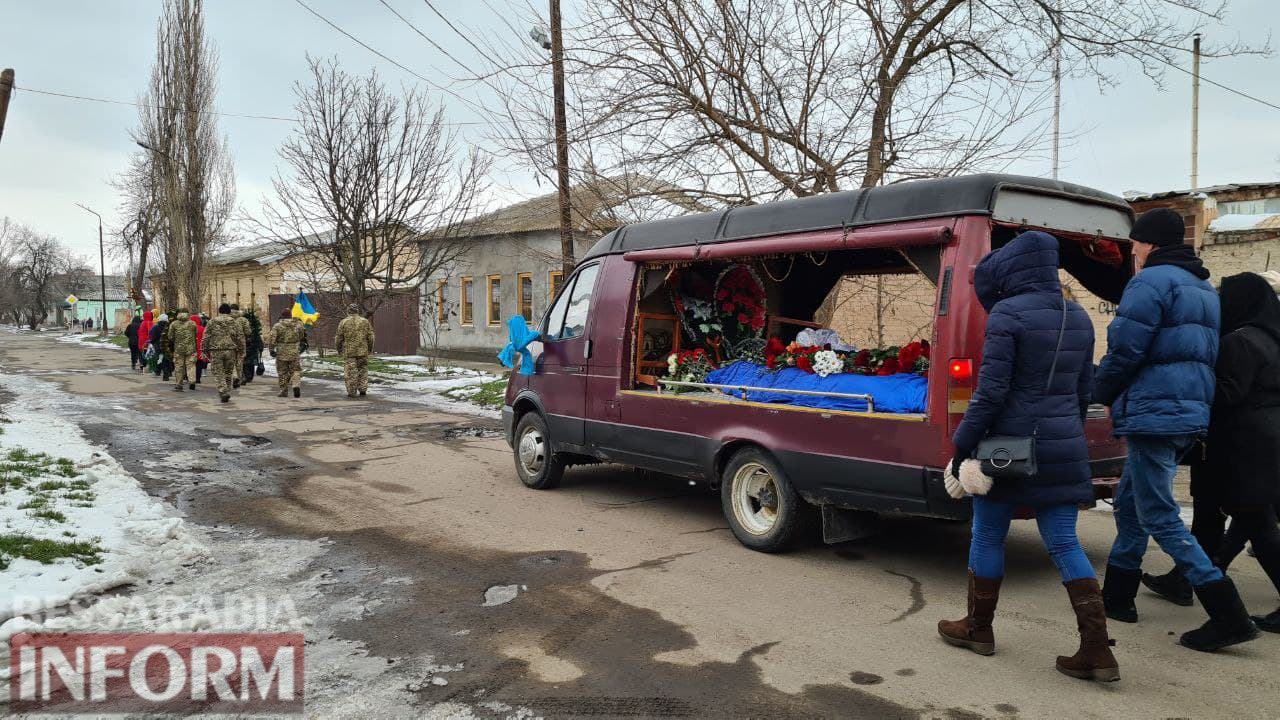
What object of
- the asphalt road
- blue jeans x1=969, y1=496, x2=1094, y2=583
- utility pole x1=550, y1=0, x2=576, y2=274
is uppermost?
utility pole x1=550, y1=0, x2=576, y2=274

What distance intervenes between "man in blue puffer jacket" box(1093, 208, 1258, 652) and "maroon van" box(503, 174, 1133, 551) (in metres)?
0.79

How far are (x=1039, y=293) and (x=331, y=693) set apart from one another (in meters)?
3.56

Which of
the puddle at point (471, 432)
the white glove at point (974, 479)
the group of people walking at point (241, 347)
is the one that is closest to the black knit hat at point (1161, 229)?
the white glove at point (974, 479)

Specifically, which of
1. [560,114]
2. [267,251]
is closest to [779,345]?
[560,114]

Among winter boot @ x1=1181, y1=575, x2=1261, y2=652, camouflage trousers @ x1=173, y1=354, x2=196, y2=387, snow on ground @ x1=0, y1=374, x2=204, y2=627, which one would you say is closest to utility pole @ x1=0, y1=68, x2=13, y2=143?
snow on ground @ x1=0, y1=374, x2=204, y2=627

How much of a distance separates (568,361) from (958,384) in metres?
3.91

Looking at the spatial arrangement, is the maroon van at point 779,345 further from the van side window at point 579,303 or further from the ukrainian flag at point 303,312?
A: the ukrainian flag at point 303,312

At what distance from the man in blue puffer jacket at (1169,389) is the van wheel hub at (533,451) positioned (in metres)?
5.12

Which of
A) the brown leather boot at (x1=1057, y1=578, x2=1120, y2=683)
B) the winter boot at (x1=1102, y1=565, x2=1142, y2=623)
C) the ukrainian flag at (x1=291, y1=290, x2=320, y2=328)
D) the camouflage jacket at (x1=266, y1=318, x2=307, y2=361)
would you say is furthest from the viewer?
the ukrainian flag at (x1=291, y1=290, x2=320, y2=328)

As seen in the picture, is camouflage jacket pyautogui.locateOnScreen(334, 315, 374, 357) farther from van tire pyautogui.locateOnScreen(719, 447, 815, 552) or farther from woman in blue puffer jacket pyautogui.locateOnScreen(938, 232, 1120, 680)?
woman in blue puffer jacket pyautogui.locateOnScreen(938, 232, 1120, 680)

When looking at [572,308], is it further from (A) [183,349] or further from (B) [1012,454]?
(A) [183,349]

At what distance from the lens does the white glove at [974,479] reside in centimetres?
384

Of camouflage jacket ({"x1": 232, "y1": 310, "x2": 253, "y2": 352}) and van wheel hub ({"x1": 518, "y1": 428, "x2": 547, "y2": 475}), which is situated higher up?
camouflage jacket ({"x1": 232, "y1": 310, "x2": 253, "y2": 352})

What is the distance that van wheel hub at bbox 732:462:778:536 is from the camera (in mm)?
6113
